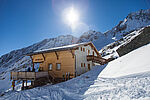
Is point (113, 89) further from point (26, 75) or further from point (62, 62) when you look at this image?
point (26, 75)

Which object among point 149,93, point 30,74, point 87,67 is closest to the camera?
point 149,93

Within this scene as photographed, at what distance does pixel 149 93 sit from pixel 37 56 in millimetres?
17396

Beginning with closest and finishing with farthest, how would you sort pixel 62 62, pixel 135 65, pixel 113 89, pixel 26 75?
pixel 113 89 → pixel 135 65 → pixel 26 75 → pixel 62 62

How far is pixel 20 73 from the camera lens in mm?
13422

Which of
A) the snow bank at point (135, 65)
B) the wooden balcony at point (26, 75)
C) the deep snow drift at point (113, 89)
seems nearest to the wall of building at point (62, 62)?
the wooden balcony at point (26, 75)

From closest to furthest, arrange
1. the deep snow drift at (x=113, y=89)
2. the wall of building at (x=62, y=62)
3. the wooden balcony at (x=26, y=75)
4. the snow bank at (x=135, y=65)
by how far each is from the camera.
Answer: the deep snow drift at (x=113, y=89) → the snow bank at (x=135, y=65) → the wooden balcony at (x=26, y=75) → the wall of building at (x=62, y=62)

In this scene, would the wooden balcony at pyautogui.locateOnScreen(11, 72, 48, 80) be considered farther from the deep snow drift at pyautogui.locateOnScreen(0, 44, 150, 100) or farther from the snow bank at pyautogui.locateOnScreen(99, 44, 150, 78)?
the snow bank at pyautogui.locateOnScreen(99, 44, 150, 78)

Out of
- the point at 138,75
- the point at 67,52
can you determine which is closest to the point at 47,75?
the point at 67,52

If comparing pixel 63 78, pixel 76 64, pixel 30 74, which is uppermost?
pixel 76 64

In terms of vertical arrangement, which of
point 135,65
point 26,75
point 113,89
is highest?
point 135,65

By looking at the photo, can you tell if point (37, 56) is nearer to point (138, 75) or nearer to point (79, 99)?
point (79, 99)

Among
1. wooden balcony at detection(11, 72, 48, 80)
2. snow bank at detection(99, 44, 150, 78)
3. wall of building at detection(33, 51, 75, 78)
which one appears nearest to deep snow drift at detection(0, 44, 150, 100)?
snow bank at detection(99, 44, 150, 78)

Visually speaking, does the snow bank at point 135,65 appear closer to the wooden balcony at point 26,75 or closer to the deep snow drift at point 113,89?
the deep snow drift at point 113,89

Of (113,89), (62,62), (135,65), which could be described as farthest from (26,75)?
(135,65)
